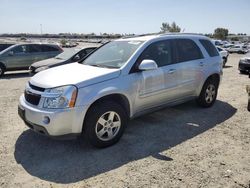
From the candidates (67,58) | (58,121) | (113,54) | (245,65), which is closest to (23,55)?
(67,58)

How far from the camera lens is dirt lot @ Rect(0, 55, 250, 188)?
3.47 meters

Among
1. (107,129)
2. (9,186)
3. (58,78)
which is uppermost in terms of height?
(58,78)

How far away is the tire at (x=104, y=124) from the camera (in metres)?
4.05

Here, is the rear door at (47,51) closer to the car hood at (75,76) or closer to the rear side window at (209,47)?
the rear side window at (209,47)

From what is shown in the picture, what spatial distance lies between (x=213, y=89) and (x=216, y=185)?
3682 millimetres

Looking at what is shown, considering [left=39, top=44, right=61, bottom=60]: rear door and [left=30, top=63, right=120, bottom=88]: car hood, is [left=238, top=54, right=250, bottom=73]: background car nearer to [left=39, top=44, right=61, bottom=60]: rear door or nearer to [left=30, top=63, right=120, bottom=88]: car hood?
[left=39, top=44, right=61, bottom=60]: rear door

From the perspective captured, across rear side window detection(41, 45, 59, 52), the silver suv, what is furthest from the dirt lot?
rear side window detection(41, 45, 59, 52)

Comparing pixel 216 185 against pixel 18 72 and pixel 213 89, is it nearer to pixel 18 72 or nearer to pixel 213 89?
pixel 213 89

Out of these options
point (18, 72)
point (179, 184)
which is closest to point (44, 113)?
point (179, 184)

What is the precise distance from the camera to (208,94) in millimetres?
6535

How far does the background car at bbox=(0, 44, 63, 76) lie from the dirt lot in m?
7.56

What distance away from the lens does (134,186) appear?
3.32 metres

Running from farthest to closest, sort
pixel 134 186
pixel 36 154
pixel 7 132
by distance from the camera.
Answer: pixel 7 132
pixel 36 154
pixel 134 186

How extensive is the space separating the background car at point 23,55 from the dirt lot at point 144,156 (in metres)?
7.56
